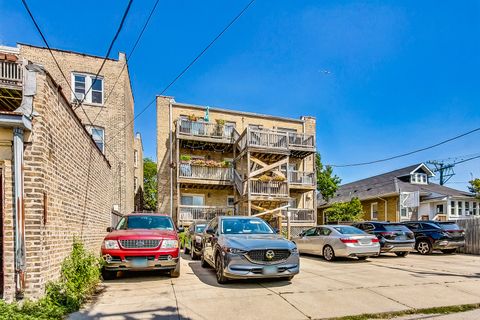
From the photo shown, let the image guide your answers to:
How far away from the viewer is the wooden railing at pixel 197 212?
67.7ft

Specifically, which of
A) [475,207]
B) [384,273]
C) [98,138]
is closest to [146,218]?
[384,273]

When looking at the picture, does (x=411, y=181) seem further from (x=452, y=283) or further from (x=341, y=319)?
(x=341, y=319)

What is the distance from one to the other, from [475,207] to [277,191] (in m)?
20.9

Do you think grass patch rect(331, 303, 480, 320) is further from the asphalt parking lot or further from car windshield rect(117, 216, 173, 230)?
car windshield rect(117, 216, 173, 230)

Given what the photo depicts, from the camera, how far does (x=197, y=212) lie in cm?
2116

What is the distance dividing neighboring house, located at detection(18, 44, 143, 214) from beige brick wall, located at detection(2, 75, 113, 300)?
10.3m

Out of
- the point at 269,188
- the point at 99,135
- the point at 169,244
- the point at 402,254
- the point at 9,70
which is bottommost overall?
the point at 402,254

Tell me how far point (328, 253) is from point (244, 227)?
4.65m

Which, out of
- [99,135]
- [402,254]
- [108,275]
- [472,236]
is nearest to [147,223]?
[108,275]

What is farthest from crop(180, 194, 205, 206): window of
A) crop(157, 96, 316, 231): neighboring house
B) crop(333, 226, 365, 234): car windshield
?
crop(333, 226, 365, 234): car windshield

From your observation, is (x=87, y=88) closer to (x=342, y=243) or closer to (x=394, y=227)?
(x=342, y=243)

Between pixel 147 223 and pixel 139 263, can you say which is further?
pixel 147 223

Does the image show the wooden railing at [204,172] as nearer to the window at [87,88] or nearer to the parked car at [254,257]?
the window at [87,88]

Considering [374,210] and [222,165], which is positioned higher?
[222,165]
